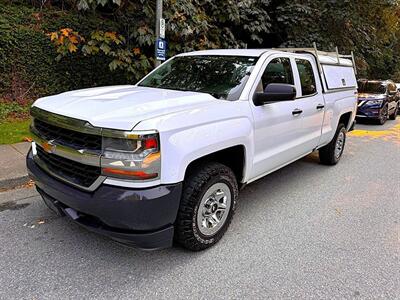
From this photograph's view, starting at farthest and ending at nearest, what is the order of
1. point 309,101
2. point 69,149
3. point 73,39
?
point 73,39, point 309,101, point 69,149

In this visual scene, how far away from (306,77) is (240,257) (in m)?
2.84

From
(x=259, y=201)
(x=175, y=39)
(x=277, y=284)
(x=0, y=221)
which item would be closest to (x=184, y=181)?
(x=277, y=284)

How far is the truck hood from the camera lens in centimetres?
260

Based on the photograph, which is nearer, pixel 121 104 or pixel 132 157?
pixel 132 157

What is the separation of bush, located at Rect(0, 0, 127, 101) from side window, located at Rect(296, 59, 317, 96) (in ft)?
16.6

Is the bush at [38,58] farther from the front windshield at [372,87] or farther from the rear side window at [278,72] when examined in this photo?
the front windshield at [372,87]

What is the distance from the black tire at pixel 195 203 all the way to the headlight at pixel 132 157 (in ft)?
1.55

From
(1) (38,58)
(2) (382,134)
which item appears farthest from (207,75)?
(2) (382,134)

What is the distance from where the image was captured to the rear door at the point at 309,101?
180 inches

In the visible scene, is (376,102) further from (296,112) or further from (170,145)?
(170,145)

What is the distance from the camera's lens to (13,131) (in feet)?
21.4

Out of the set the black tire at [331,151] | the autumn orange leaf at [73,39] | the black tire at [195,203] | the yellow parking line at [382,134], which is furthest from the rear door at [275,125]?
the yellow parking line at [382,134]

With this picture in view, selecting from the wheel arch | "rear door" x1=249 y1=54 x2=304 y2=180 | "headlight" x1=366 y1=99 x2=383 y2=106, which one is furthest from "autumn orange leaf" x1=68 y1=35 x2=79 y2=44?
"headlight" x1=366 y1=99 x2=383 y2=106

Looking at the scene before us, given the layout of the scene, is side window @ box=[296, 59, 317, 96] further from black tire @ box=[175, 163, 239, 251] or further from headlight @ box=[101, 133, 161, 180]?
headlight @ box=[101, 133, 161, 180]
